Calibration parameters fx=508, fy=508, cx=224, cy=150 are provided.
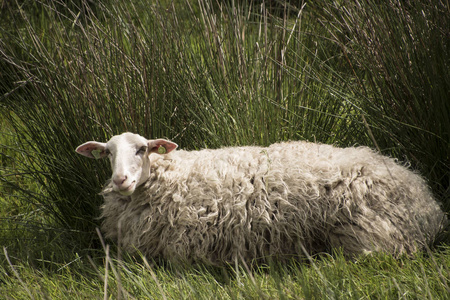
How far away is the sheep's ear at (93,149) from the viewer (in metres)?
2.92

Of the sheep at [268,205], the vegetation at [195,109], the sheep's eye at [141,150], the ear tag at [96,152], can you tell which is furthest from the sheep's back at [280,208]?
the ear tag at [96,152]

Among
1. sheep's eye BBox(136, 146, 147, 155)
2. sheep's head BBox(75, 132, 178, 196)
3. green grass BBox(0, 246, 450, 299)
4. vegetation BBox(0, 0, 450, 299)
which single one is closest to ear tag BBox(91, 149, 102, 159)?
sheep's head BBox(75, 132, 178, 196)

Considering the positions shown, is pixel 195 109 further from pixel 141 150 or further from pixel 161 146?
pixel 141 150

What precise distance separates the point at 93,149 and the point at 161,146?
41 cm

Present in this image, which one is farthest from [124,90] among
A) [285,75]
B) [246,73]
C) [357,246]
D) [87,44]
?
[357,246]

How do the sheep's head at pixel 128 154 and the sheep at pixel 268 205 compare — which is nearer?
the sheep's head at pixel 128 154

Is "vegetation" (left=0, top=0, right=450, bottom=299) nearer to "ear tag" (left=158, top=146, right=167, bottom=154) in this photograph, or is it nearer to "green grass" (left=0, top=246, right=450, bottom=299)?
"green grass" (left=0, top=246, right=450, bottom=299)

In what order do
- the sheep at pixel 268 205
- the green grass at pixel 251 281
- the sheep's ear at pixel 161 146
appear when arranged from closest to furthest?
the green grass at pixel 251 281
the sheep at pixel 268 205
the sheep's ear at pixel 161 146

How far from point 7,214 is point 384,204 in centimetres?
291

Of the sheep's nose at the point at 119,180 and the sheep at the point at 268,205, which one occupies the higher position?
the sheep's nose at the point at 119,180

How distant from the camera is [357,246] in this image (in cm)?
275

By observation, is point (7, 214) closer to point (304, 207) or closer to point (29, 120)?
point (29, 120)

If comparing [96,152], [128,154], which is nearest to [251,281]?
[128,154]

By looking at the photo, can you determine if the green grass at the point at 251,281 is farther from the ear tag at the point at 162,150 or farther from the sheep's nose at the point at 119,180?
the ear tag at the point at 162,150
